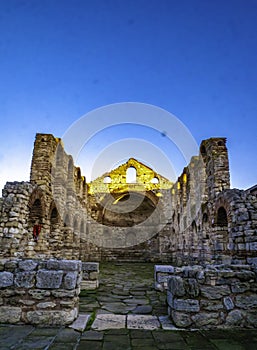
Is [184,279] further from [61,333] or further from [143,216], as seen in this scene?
[143,216]

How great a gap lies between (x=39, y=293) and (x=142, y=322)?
155 cm

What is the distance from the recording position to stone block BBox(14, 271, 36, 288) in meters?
3.54

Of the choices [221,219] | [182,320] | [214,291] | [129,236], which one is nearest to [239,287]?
[214,291]

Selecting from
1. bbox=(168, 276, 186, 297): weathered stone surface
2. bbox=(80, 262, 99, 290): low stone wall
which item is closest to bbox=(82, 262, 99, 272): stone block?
bbox=(80, 262, 99, 290): low stone wall

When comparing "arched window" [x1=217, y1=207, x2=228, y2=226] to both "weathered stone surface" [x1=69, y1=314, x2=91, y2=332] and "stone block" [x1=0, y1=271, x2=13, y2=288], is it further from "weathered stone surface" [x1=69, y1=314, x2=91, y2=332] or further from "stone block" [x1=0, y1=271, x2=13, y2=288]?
"stone block" [x1=0, y1=271, x2=13, y2=288]

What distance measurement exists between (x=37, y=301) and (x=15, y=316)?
34 centimetres

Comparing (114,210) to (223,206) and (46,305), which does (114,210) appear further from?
(46,305)

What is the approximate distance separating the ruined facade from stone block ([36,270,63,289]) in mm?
4447

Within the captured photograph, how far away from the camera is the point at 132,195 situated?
2333 centimetres

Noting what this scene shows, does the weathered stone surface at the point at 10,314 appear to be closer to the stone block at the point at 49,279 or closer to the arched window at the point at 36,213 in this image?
the stone block at the point at 49,279

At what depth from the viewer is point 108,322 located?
3.54 metres

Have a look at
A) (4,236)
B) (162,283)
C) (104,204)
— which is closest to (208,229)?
(162,283)

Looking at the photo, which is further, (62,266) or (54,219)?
(54,219)

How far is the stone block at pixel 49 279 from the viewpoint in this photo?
3506mm
